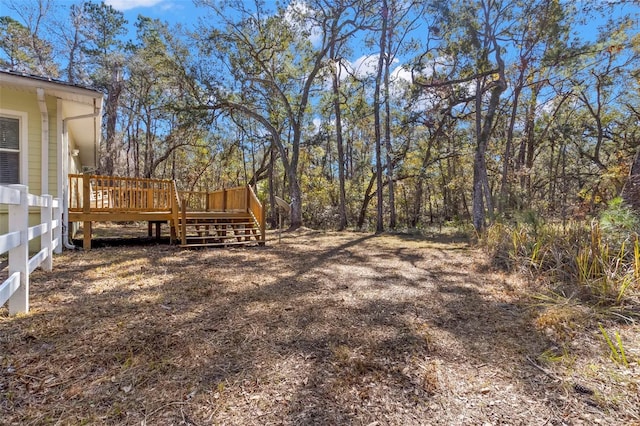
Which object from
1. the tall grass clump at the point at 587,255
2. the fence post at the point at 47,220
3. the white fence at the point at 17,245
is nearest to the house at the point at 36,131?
the fence post at the point at 47,220

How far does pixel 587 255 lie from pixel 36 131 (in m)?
8.77

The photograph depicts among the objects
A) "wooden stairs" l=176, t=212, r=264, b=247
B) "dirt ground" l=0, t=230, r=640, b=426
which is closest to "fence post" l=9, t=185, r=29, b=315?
"dirt ground" l=0, t=230, r=640, b=426

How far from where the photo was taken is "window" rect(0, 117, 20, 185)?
17.7 feet

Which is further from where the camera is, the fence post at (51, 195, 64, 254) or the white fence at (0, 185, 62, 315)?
the fence post at (51, 195, 64, 254)

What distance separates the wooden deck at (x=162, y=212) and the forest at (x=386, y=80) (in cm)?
425

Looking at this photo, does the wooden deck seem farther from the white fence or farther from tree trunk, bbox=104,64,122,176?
tree trunk, bbox=104,64,122,176

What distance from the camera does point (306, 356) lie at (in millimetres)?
2326

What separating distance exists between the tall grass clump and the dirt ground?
427mm

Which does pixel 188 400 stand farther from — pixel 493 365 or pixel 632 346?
pixel 632 346

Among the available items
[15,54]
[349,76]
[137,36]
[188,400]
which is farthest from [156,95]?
[188,400]

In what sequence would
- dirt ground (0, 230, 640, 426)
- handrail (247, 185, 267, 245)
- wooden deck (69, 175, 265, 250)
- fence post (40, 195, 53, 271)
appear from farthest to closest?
handrail (247, 185, 267, 245) < wooden deck (69, 175, 265, 250) < fence post (40, 195, 53, 271) < dirt ground (0, 230, 640, 426)

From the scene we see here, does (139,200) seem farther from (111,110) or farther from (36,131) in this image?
(111,110)

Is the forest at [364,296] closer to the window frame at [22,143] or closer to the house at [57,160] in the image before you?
the house at [57,160]

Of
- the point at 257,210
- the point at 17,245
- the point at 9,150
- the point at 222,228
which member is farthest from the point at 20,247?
the point at 257,210
